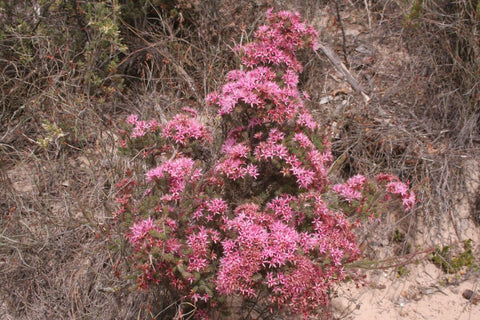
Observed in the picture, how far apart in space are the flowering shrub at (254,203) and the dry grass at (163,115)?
0.67 metres

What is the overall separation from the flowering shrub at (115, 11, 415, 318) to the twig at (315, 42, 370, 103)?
160cm

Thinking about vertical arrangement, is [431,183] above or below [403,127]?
below

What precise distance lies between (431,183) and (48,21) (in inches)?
169

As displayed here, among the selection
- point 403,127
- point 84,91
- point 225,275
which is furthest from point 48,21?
point 403,127

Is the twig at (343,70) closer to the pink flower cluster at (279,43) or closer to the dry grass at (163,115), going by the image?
the dry grass at (163,115)

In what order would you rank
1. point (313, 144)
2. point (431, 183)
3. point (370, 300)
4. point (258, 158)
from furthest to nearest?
point (431, 183) → point (370, 300) → point (313, 144) → point (258, 158)

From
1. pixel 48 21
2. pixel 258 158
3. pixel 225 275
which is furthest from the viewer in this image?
pixel 48 21

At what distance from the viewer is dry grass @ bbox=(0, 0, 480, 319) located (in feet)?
10.3

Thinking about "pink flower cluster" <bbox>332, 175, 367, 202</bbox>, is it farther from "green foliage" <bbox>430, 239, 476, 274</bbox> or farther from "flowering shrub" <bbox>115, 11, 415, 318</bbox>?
"green foliage" <bbox>430, 239, 476, 274</bbox>

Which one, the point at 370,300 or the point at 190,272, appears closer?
the point at 190,272

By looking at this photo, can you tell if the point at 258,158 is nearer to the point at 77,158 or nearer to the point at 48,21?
the point at 77,158

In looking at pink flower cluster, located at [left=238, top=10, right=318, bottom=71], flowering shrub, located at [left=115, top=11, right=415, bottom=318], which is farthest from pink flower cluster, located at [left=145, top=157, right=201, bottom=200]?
pink flower cluster, located at [left=238, top=10, right=318, bottom=71]

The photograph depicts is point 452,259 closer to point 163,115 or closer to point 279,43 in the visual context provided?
point 279,43

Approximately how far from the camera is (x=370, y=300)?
358cm
